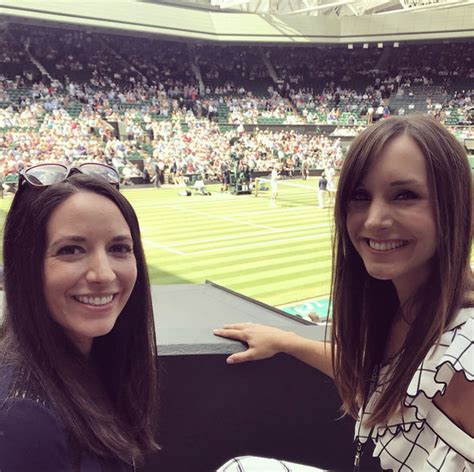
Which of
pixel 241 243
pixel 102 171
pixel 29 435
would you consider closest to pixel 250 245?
pixel 241 243

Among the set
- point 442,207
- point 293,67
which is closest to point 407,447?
point 442,207

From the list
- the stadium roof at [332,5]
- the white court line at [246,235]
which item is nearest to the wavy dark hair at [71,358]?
the white court line at [246,235]

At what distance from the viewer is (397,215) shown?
4.62 ft

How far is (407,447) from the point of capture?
4.29 ft

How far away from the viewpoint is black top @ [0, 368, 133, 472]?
1074 millimetres

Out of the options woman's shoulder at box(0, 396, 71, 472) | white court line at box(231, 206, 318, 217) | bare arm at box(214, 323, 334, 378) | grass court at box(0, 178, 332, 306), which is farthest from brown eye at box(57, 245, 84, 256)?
white court line at box(231, 206, 318, 217)

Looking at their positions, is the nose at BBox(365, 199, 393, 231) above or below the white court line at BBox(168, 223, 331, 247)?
above

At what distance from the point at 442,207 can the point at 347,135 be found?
28586 millimetres

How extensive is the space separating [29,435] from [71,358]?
11.0 inches

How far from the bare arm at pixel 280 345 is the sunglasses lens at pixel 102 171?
63cm

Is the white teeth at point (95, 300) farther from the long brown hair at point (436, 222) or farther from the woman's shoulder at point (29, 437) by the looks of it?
the long brown hair at point (436, 222)

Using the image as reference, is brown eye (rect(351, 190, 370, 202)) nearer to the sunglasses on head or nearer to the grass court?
the sunglasses on head

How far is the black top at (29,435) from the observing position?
107cm

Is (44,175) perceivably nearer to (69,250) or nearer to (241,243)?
(69,250)
